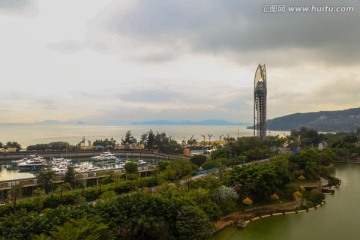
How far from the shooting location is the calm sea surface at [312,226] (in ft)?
68.9

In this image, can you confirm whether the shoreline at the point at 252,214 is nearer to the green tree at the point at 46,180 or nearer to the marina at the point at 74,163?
the green tree at the point at 46,180

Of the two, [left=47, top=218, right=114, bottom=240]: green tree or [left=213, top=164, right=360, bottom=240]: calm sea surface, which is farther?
[left=213, top=164, right=360, bottom=240]: calm sea surface

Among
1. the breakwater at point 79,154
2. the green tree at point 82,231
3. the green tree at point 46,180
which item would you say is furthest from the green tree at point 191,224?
the breakwater at point 79,154

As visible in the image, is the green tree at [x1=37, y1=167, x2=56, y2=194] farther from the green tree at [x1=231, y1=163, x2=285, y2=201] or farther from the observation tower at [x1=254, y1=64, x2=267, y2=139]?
the observation tower at [x1=254, y1=64, x2=267, y2=139]

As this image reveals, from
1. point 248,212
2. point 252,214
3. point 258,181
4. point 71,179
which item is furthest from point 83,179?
point 258,181

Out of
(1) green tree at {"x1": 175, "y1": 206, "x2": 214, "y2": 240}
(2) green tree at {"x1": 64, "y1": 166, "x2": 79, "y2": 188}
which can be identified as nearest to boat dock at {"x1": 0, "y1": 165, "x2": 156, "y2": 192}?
(2) green tree at {"x1": 64, "y1": 166, "x2": 79, "y2": 188}

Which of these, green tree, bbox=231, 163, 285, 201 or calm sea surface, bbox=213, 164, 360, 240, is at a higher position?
green tree, bbox=231, 163, 285, 201

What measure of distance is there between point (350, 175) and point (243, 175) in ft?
90.9

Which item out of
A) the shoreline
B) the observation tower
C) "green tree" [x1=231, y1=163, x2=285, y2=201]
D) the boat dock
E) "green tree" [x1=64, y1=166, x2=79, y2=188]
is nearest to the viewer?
the shoreline

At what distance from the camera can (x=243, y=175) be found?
28.0 m

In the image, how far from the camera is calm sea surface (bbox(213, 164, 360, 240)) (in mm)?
21000

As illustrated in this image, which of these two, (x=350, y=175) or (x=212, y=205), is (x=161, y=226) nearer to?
(x=212, y=205)

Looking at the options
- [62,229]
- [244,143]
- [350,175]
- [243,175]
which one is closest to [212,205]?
[243,175]

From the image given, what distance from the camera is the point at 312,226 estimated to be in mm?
22875
